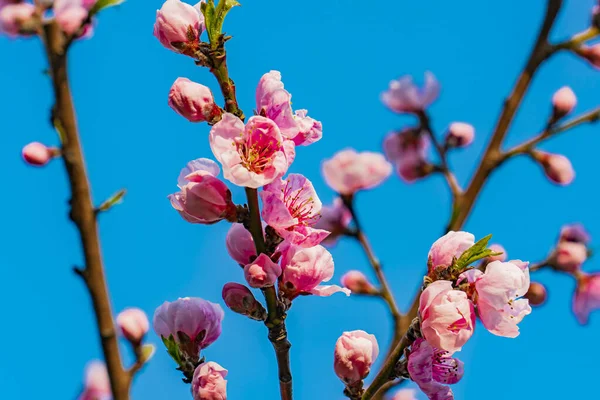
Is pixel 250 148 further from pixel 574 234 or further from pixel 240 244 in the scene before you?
pixel 574 234

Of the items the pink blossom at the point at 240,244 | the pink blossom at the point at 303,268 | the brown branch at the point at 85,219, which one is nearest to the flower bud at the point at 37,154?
the brown branch at the point at 85,219

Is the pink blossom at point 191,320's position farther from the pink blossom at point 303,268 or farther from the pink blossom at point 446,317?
the pink blossom at point 446,317

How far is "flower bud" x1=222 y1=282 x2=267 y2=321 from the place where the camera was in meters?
1.34

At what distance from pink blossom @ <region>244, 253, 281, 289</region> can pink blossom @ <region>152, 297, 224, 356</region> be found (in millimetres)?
277

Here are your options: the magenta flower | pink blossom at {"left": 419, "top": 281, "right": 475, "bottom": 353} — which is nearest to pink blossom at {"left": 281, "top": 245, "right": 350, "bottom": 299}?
the magenta flower

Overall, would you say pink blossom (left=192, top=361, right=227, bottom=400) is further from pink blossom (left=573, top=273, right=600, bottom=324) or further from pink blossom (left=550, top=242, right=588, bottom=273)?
pink blossom (left=573, top=273, right=600, bottom=324)

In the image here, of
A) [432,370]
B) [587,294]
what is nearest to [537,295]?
[587,294]

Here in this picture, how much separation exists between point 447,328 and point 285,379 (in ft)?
1.05

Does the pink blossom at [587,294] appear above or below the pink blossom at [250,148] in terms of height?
below

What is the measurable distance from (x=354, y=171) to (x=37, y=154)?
1559mm

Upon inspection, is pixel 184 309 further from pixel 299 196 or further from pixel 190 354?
pixel 299 196

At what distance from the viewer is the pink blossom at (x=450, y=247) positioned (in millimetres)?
1336

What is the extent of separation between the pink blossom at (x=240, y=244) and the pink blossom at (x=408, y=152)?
169 cm

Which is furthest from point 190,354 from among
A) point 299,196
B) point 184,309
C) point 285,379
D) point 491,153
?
point 491,153
